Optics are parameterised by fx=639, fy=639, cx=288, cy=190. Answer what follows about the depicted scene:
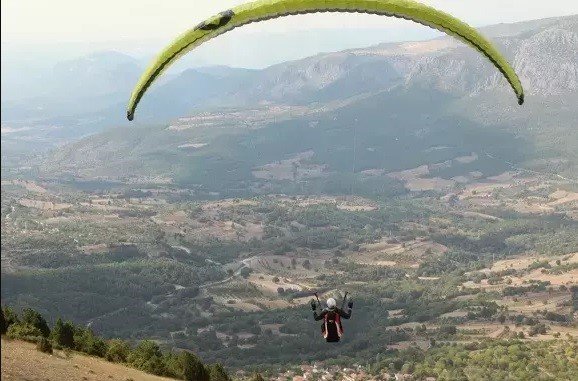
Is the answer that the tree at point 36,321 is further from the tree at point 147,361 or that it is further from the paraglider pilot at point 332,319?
the paraglider pilot at point 332,319

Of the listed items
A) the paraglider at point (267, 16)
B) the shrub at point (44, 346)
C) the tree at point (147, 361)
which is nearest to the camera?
the paraglider at point (267, 16)

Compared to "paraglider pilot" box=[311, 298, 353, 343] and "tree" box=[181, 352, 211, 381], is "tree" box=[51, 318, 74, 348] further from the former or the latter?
"paraglider pilot" box=[311, 298, 353, 343]

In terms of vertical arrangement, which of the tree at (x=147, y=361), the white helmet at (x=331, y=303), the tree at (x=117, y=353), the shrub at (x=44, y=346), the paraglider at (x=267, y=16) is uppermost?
the paraglider at (x=267, y=16)

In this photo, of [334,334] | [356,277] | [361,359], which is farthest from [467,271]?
[334,334]

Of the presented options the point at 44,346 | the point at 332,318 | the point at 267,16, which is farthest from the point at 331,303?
the point at 44,346

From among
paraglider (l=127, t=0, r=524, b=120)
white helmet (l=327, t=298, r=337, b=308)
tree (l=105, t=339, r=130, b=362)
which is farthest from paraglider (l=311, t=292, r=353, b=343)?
tree (l=105, t=339, r=130, b=362)

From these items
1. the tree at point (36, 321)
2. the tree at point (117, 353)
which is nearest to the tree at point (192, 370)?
the tree at point (117, 353)

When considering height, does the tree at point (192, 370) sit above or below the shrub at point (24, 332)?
below

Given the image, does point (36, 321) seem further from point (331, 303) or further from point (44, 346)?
point (331, 303)
